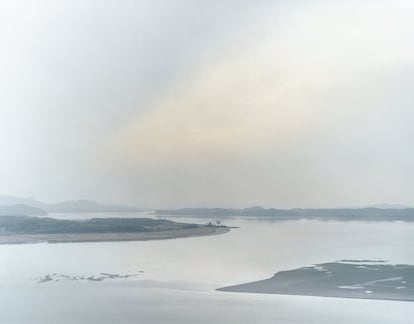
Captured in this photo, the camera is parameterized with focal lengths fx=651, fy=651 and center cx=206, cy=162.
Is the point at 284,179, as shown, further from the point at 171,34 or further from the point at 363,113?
the point at 171,34

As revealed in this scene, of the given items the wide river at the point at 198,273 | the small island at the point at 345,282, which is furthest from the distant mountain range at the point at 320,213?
the small island at the point at 345,282

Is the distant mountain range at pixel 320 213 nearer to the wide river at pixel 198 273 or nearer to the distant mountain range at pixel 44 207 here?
the wide river at pixel 198 273

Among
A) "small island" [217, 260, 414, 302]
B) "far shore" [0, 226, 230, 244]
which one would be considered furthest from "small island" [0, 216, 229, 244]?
"small island" [217, 260, 414, 302]

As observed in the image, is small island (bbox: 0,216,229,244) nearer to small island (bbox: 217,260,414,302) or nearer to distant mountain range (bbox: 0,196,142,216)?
distant mountain range (bbox: 0,196,142,216)

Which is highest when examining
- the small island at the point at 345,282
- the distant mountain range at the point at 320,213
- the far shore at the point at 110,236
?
the distant mountain range at the point at 320,213

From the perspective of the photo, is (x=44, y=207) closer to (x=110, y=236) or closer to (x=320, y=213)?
(x=110, y=236)

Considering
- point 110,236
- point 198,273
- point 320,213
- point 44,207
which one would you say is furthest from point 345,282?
point 44,207

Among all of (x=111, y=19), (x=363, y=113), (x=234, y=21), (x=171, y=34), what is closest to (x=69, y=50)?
(x=111, y=19)
